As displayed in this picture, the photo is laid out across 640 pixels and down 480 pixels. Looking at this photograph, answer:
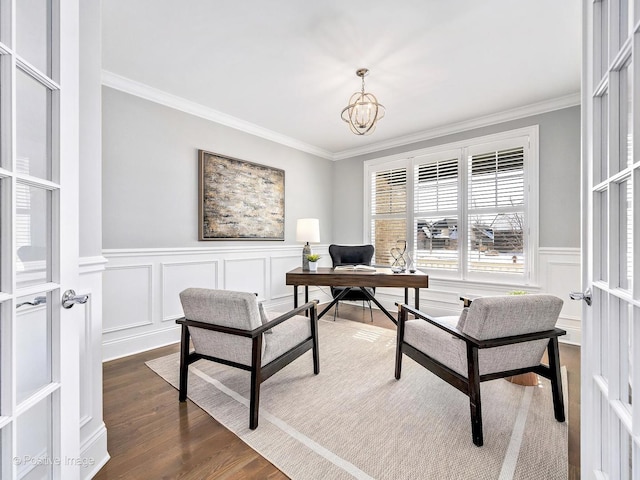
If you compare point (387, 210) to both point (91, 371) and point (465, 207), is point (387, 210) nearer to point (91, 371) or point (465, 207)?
point (465, 207)

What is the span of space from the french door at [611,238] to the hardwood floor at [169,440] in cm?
65

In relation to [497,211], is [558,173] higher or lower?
higher

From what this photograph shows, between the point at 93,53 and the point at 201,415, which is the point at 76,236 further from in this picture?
the point at 201,415

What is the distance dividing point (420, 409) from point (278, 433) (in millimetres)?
916

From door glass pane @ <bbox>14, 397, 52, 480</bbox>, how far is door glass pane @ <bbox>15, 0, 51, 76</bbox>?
3.40 feet

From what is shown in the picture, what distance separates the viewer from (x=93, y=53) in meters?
1.39

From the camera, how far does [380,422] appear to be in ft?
5.74

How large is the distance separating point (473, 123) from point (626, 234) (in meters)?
3.40

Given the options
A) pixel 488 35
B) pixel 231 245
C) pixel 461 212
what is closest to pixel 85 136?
pixel 231 245

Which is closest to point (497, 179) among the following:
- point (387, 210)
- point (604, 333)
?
point (387, 210)

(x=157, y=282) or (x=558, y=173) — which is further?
(x=558, y=173)

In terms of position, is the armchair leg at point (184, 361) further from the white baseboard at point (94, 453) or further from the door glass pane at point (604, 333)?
the door glass pane at point (604, 333)

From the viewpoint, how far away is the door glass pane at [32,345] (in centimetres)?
81

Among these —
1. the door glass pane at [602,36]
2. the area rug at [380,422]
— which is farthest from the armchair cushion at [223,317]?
the door glass pane at [602,36]
